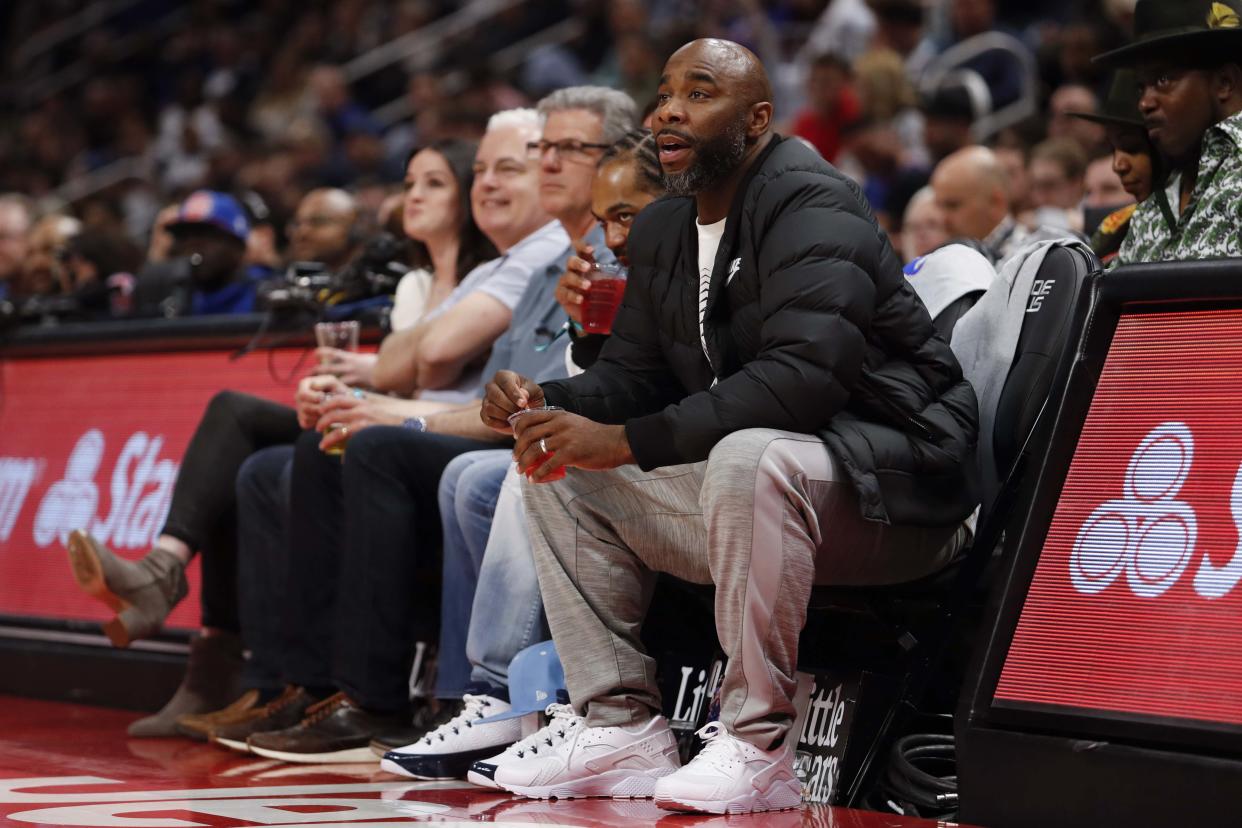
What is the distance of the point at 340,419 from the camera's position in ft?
15.2

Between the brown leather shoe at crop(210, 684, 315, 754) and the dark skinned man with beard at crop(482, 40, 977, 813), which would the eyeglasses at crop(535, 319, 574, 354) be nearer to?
the dark skinned man with beard at crop(482, 40, 977, 813)

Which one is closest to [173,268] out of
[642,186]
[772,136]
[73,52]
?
[642,186]

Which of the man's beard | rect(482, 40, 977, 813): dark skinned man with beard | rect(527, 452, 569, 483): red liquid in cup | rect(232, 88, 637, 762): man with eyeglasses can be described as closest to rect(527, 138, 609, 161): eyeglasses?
rect(232, 88, 637, 762): man with eyeglasses

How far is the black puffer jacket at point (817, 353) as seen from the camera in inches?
130

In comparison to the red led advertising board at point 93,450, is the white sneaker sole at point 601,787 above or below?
below

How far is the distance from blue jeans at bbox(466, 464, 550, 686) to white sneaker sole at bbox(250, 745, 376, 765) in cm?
49

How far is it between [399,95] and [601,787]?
9558 mm

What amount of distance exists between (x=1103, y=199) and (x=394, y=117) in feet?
23.8

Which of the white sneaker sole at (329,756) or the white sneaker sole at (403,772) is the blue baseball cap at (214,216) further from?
the white sneaker sole at (403,772)

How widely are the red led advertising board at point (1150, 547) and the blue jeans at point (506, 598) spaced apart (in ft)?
4.18

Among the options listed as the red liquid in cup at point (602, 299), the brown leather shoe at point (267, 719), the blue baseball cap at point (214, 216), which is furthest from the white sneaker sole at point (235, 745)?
the blue baseball cap at point (214, 216)

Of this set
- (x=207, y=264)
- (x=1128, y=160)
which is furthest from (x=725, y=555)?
(x=207, y=264)

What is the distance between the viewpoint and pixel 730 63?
3609 mm

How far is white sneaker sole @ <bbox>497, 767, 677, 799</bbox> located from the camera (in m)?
3.60
